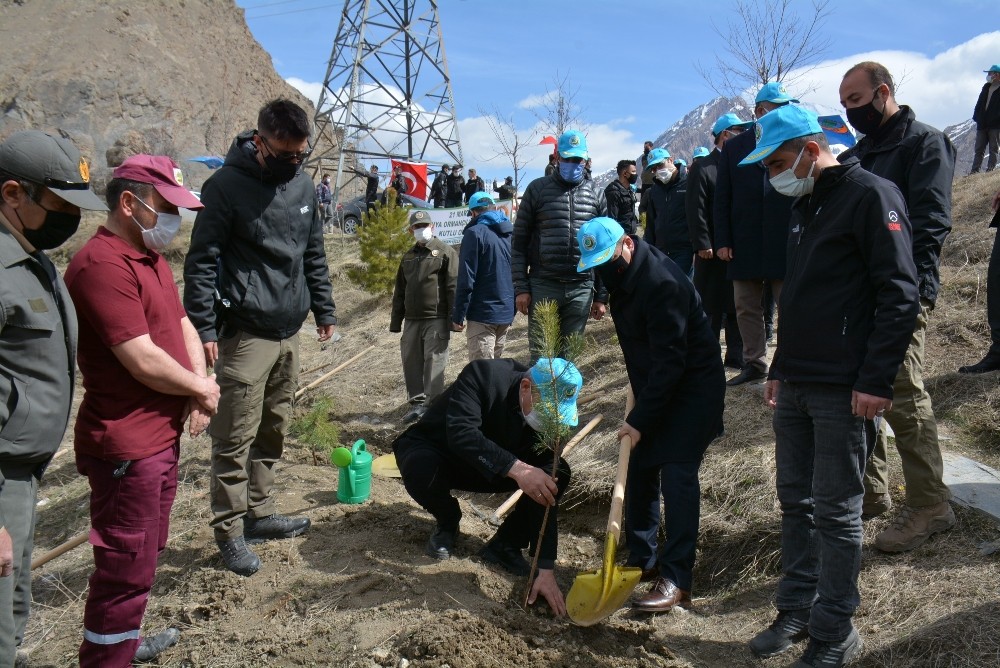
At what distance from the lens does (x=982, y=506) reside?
341 centimetres

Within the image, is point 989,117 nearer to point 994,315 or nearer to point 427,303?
point 994,315

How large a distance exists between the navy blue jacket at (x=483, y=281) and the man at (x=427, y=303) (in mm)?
311

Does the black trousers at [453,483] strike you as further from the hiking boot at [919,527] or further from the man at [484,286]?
the man at [484,286]

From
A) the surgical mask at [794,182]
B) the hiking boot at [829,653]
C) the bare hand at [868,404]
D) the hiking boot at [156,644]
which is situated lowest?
the hiking boot at [156,644]

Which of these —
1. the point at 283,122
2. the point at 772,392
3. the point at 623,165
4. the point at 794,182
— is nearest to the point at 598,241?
the point at 794,182

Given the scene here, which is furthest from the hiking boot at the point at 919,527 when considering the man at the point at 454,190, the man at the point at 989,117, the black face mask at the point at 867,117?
the man at the point at 454,190

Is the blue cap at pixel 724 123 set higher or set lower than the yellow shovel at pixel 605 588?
higher

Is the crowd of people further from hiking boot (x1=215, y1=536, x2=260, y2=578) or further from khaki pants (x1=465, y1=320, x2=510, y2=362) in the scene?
khaki pants (x1=465, y1=320, x2=510, y2=362)

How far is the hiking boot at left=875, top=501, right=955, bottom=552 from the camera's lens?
328 cm

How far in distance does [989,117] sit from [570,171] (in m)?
9.37

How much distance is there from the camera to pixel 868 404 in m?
2.41

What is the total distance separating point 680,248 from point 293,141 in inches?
155

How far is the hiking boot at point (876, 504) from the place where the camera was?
3469 mm

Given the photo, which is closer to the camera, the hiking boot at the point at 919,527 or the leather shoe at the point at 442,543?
the hiking boot at the point at 919,527
